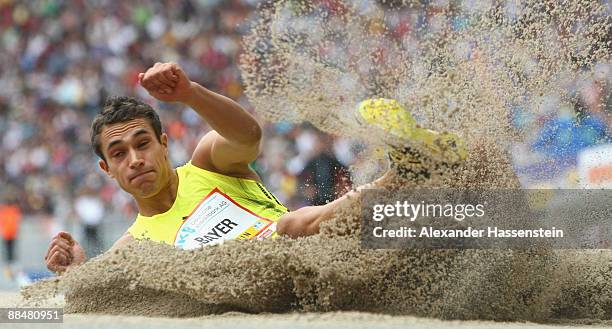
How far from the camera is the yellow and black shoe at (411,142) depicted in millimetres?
3910

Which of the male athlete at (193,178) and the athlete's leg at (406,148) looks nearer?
the athlete's leg at (406,148)

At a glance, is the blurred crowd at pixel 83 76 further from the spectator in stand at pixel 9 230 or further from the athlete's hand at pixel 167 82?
the athlete's hand at pixel 167 82

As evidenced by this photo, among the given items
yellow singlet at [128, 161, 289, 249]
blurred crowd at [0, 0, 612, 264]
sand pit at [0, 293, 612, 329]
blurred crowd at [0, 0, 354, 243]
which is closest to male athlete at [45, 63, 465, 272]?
yellow singlet at [128, 161, 289, 249]

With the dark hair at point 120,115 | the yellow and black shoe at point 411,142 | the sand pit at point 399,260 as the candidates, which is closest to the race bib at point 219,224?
the sand pit at point 399,260

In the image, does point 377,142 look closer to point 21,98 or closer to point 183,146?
point 183,146

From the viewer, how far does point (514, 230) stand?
13.5 feet

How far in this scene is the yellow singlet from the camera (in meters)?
4.68

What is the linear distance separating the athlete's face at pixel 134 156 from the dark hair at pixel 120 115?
0.03 m

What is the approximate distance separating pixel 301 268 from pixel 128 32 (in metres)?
10.6

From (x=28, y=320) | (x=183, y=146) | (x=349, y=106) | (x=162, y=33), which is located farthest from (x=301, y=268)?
(x=162, y=33)

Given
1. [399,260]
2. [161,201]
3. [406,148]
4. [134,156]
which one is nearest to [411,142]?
[406,148]

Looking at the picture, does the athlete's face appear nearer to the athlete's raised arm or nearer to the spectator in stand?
the athlete's raised arm

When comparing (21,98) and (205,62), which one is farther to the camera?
(21,98)

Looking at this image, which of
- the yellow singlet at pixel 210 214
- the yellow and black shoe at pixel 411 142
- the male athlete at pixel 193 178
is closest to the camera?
the yellow and black shoe at pixel 411 142
